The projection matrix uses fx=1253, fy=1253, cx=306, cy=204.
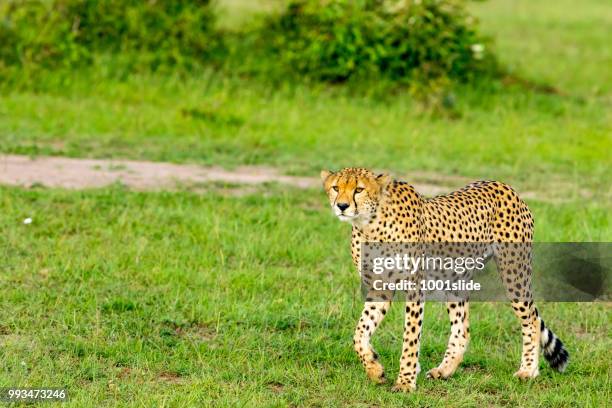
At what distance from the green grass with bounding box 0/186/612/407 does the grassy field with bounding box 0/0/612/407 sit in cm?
2

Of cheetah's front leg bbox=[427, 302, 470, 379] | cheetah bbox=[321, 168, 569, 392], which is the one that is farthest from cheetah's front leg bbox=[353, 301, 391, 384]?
cheetah's front leg bbox=[427, 302, 470, 379]

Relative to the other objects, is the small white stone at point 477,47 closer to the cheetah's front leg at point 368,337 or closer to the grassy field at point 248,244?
the grassy field at point 248,244

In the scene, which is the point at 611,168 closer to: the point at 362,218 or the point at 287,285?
the point at 287,285

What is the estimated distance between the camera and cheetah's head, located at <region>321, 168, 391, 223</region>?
5.26 meters

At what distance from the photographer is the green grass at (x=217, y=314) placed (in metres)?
5.56

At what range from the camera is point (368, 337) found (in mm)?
5574

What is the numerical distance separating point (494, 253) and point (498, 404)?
0.77 meters

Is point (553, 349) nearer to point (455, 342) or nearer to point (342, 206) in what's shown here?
point (455, 342)

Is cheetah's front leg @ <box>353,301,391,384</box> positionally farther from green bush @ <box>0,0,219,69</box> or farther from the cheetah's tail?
green bush @ <box>0,0,219,69</box>

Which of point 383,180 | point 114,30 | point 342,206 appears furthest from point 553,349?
point 114,30

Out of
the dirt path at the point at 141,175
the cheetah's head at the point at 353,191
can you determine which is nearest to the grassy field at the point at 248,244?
the dirt path at the point at 141,175

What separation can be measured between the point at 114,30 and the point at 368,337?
887 cm

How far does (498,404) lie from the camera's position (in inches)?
218

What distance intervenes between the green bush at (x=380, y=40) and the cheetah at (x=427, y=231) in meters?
7.47
